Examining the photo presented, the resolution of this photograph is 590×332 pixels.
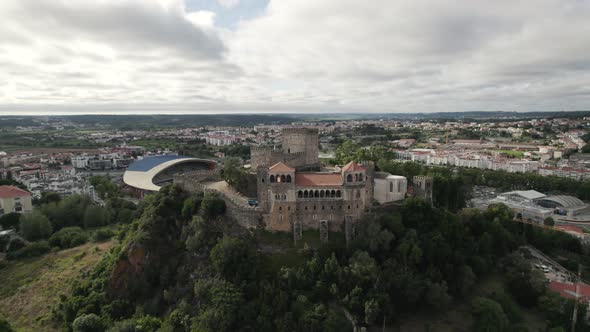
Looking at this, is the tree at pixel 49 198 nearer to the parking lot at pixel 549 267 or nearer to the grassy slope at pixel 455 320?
the grassy slope at pixel 455 320

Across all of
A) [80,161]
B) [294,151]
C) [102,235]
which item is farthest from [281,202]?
[80,161]

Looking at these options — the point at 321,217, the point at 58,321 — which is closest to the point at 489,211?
the point at 321,217

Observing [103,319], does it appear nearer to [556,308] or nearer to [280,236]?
[280,236]

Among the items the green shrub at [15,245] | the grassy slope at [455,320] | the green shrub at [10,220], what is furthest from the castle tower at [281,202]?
the green shrub at [10,220]

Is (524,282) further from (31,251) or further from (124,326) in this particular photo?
(31,251)

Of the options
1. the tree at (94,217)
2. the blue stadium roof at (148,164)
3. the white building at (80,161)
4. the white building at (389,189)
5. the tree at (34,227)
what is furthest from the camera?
the white building at (80,161)

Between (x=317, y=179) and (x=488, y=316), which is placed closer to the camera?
(x=488, y=316)
